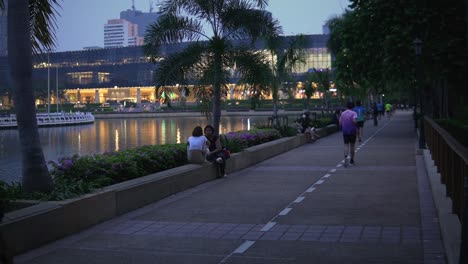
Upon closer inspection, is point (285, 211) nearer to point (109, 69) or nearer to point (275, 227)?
point (275, 227)

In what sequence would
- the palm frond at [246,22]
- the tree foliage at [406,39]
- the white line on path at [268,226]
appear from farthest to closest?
the tree foliage at [406,39] → the palm frond at [246,22] → the white line on path at [268,226]

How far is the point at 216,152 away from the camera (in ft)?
50.9

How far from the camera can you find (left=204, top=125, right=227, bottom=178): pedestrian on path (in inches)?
610

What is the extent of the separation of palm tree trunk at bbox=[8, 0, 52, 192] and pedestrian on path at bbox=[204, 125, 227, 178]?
20.8 ft

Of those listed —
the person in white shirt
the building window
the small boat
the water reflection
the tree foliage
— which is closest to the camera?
the person in white shirt

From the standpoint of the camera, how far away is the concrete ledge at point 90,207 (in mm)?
7848

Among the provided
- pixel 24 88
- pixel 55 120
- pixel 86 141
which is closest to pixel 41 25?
pixel 24 88

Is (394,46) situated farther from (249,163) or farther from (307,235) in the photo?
(307,235)

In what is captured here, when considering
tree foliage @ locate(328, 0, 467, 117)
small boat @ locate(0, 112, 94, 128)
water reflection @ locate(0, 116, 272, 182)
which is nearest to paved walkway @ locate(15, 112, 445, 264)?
water reflection @ locate(0, 116, 272, 182)

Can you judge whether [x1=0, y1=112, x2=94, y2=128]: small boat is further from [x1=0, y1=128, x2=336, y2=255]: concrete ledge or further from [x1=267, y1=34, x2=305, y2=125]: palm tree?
[x1=0, y1=128, x2=336, y2=255]: concrete ledge

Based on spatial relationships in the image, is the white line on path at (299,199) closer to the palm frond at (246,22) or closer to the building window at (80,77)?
the palm frond at (246,22)

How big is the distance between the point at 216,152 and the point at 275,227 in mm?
6341

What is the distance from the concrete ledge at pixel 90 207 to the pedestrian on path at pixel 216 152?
23 centimetres

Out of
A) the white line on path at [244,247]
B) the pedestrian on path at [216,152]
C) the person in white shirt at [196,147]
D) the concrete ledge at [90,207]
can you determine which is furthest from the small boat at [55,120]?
the white line on path at [244,247]
